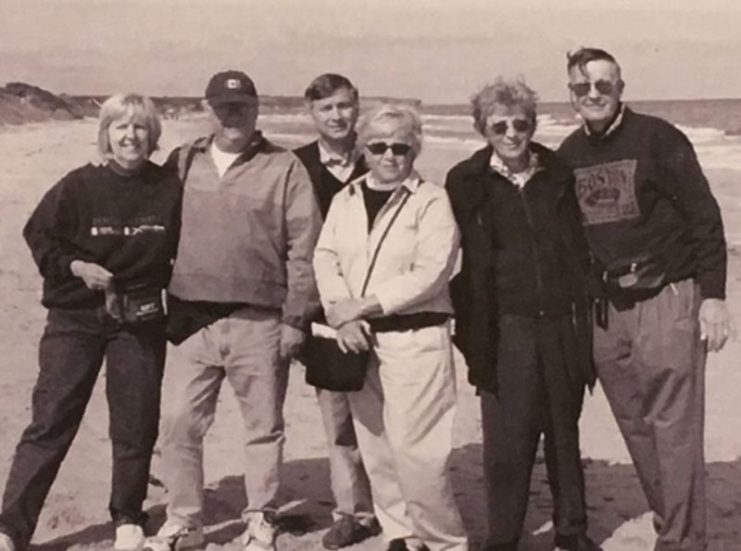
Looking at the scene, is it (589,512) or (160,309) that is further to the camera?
(589,512)

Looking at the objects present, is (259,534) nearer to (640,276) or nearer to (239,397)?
(239,397)

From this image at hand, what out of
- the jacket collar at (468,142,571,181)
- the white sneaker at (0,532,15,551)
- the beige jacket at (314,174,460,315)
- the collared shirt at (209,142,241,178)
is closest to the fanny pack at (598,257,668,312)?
the jacket collar at (468,142,571,181)

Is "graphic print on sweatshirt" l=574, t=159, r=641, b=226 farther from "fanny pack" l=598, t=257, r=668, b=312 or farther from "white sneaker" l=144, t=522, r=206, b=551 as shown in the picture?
"white sneaker" l=144, t=522, r=206, b=551

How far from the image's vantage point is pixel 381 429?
2750mm

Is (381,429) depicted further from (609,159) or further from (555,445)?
(609,159)

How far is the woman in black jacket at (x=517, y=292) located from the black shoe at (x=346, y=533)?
43cm

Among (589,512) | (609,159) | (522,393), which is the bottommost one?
(589,512)

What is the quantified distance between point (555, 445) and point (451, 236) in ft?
2.18

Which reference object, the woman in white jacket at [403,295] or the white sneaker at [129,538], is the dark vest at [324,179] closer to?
the woman in white jacket at [403,295]

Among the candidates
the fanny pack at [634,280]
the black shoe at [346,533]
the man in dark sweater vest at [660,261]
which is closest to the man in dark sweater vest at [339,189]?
the black shoe at [346,533]

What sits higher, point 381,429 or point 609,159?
point 609,159

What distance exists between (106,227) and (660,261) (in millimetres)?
1479

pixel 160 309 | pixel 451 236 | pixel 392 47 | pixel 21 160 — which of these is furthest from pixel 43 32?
pixel 451 236

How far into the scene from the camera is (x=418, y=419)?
2.62 meters
